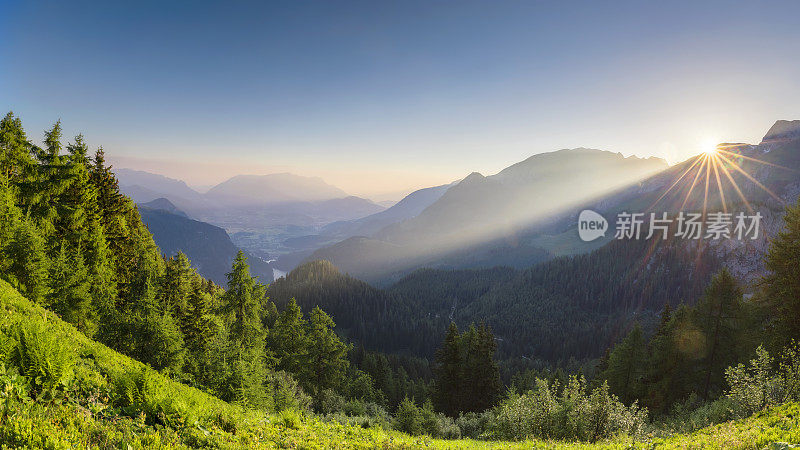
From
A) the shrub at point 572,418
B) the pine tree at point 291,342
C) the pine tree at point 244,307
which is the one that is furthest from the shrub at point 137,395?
the pine tree at point 291,342

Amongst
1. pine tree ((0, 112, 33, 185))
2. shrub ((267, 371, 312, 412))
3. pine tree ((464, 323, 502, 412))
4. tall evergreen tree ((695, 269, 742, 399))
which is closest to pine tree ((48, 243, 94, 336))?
pine tree ((0, 112, 33, 185))

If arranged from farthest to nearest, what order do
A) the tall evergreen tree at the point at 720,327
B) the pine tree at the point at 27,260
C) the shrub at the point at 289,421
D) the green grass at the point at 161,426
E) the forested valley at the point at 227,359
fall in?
the tall evergreen tree at the point at 720,327, the pine tree at the point at 27,260, the shrub at the point at 289,421, the forested valley at the point at 227,359, the green grass at the point at 161,426

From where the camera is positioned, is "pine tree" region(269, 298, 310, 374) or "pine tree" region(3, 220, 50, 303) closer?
"pine tree" region(3, 220, 50, 303)

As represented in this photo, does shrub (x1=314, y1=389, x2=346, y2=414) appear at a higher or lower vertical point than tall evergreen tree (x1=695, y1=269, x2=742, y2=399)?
lower

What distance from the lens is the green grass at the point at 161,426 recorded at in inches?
248

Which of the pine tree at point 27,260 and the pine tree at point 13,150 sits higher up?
the pine tree at point 13,150

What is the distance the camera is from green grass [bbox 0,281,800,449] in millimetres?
6289

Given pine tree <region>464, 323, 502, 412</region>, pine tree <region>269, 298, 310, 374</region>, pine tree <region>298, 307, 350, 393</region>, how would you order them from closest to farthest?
pine tree <region>269, 298, 310, 374</region> → pine tree <region>298, 307, 350, 393</region> → pine tree <region>464, 323, 502, 412</region>

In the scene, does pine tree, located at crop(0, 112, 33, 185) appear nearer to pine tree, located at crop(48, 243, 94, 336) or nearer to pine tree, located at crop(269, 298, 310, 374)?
pine tree, located at crop(48, 243, 94, 336)

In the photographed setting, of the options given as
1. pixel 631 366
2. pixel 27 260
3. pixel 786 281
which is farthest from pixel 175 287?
pixel 631 366

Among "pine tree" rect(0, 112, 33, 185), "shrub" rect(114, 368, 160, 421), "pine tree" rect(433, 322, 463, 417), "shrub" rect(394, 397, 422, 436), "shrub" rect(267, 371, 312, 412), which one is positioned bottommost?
"pine tree" rect(433, 322, 463, 417)

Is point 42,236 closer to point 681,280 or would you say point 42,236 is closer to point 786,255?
point 786,255

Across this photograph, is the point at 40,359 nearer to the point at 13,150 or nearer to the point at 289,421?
the point at 289,421

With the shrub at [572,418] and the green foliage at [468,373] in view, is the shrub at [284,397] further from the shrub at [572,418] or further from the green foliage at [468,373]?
the green foliage at [468,373]
